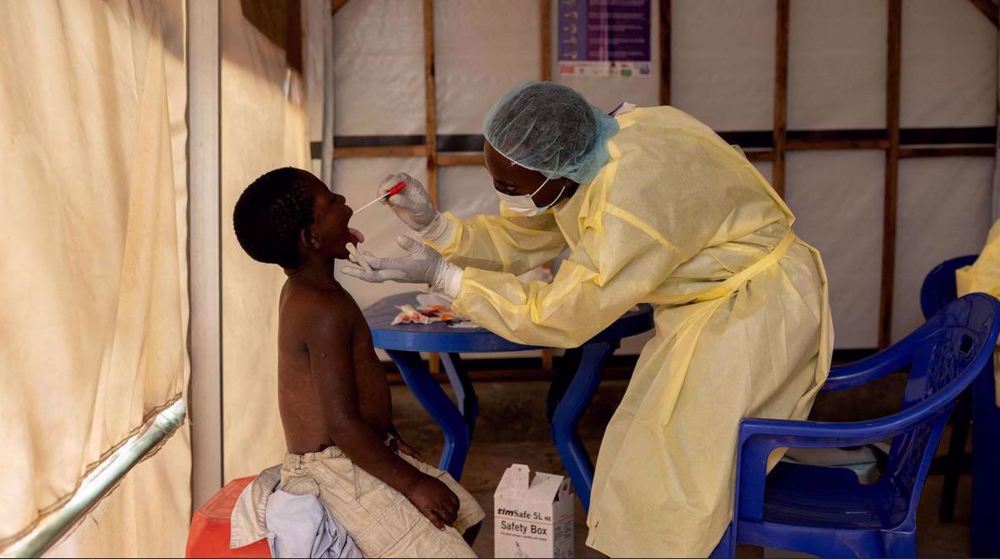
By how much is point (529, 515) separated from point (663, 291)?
1.79ft

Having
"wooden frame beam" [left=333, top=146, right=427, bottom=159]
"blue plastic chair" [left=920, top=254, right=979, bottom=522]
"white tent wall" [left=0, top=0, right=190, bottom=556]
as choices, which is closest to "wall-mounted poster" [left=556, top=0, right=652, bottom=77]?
"wooden frame beam" [left=333, top=146, right=427, bottom=159]

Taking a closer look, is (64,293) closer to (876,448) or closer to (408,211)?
(408,211)

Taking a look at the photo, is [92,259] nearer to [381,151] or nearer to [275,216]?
[275,216]

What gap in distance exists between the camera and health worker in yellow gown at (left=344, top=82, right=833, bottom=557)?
175 centimetres

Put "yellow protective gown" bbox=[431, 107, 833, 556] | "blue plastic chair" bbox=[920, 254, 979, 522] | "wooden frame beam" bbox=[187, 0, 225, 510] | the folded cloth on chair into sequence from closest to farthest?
the folded cloth on chair → "yellow protective gown" bbox=[431, 107, 833, 556] → "wooden frame beam" bbox=[187, 0, 225, 510] → "blue plastic chair" bbox=[920, 254, 979, 522]

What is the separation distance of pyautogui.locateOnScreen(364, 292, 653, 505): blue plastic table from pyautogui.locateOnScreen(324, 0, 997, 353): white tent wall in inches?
60.8

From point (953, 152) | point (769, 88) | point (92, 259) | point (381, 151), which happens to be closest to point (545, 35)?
point (381, 151)

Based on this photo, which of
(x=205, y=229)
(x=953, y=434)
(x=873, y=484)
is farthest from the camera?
(x=953, y=434)

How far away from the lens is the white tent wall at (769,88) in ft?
14.9

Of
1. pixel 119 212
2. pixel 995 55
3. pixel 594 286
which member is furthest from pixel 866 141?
pixel 119 212

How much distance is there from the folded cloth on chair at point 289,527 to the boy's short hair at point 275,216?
1.42ft

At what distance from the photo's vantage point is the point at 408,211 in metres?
2.24

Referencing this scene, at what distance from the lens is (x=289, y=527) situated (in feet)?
4.99

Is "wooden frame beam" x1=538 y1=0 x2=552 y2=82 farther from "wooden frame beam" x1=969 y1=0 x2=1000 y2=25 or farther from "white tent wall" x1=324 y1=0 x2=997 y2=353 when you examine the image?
"wooden frame beam" x1=969 y1=0 x2=1000 y2=25
